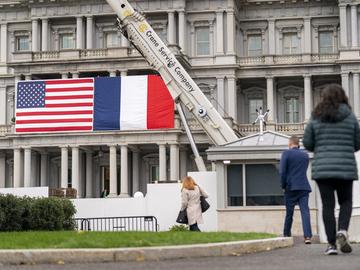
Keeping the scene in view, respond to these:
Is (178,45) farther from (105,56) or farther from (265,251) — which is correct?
(265,251)

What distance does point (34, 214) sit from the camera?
23.0 meters

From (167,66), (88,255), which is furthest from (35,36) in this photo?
(88,255)

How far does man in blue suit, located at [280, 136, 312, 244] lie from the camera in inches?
642

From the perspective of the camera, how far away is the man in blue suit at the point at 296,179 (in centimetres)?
1631

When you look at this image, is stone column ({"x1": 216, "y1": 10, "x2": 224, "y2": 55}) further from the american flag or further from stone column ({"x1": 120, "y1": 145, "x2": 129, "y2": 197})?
the american flag

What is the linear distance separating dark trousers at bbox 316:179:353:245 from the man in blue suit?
4.18 metres

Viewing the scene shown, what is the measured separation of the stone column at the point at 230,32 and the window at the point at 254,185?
3519 centimetres

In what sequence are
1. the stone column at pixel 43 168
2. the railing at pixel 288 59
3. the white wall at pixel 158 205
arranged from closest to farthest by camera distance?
the white wall at pixel 158 205
the stone column at pixel 43 168
the railing at pixel 288 59

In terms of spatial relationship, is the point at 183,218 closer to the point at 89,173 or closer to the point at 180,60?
the point at 180,60

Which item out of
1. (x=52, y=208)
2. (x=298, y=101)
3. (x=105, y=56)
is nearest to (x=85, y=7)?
(x=105, y=56)

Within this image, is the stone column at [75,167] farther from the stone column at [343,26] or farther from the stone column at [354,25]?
the stone column at [354,25]

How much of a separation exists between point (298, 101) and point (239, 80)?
4.79m

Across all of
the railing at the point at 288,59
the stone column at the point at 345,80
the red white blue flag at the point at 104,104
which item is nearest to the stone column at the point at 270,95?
the railing at the point at 288,59

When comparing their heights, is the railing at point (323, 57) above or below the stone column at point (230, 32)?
below
